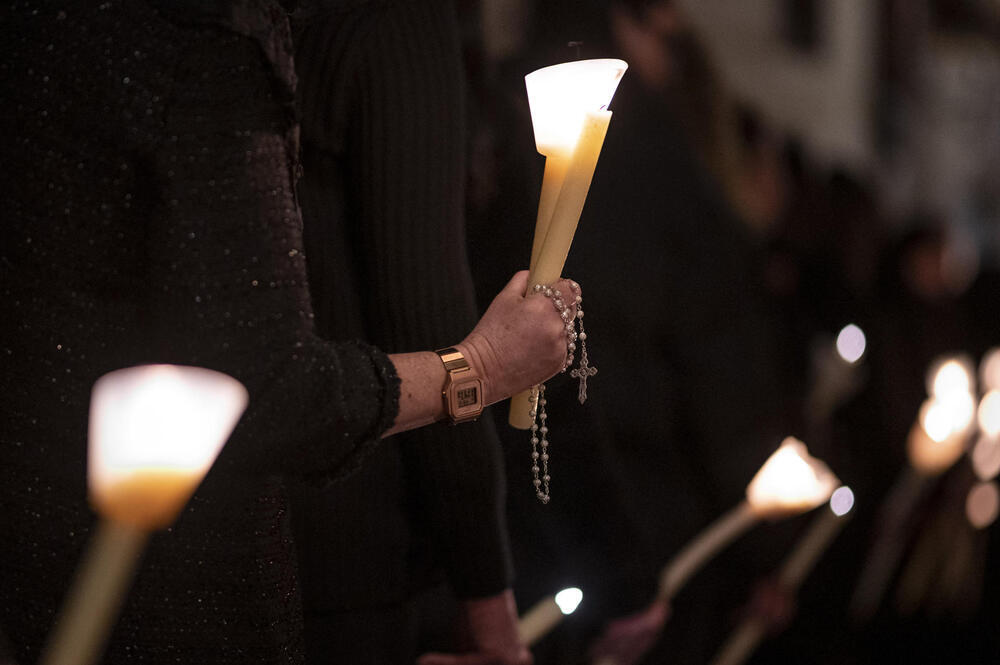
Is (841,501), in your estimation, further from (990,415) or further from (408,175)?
(408,175)

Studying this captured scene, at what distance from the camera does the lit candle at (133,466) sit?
1.26ft

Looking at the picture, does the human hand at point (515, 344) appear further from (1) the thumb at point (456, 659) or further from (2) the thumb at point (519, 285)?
(1) the thumb at point (456, 659)

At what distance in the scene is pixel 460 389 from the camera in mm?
673

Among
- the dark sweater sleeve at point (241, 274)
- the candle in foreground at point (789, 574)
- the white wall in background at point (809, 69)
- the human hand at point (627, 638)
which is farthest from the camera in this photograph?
the white wall in background at point (809, 69)

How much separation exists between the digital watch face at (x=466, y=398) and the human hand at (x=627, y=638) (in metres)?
0.62

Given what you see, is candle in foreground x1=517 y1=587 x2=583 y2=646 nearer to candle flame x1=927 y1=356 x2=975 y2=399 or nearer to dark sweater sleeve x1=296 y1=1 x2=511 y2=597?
dark sweater sleeve x1=296 y1=1 x2=511 y2=597

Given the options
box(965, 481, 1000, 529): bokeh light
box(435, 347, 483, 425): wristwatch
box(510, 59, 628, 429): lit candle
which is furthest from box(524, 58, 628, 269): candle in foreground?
box(965, 481, 1000, 529): bokeh light

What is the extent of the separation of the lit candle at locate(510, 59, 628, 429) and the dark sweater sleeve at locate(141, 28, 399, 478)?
18 centimetres

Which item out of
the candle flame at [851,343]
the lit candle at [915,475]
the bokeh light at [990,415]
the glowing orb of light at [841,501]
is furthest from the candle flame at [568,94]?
the bokeh light at [990,415]

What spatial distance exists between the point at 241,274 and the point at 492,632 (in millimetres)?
457

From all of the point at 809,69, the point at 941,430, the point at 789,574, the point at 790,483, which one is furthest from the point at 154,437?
the point at 809,69

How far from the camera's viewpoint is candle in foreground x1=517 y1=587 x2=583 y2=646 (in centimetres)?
100

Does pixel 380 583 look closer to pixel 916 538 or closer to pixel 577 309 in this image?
pixel 577 309

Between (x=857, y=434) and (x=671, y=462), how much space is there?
105 centimetres
